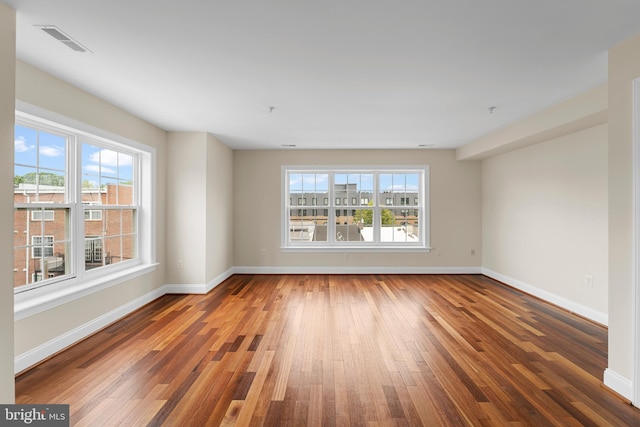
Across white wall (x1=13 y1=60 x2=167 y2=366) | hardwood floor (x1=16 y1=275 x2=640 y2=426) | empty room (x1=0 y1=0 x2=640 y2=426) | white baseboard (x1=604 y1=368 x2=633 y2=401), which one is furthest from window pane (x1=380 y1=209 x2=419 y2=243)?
white baseboard (x1=604 y1=368 x2=633 y2=401)

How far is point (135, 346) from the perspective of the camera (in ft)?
9.92

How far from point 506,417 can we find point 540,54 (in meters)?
2.60

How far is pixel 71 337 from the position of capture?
9.96 feet

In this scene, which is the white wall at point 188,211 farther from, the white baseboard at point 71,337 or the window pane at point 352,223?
the window pane at point 352,223

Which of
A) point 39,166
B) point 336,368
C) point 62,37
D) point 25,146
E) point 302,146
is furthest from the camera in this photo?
point 302,146

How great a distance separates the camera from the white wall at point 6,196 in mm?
1847

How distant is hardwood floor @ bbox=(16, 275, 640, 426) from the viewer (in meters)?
2.03

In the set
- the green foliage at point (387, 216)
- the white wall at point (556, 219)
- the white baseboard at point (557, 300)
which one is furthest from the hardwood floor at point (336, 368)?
the green foliage at point (387, 216)

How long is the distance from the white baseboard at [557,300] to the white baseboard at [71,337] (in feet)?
18.4

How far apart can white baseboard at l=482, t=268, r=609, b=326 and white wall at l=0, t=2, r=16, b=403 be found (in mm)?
5355

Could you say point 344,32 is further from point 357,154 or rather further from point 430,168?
point 430,168

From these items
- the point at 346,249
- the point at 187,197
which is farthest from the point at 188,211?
the point at 346,249

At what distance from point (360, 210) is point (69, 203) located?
4.78 meters

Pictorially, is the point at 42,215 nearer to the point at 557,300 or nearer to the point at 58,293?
the point at 58,293
